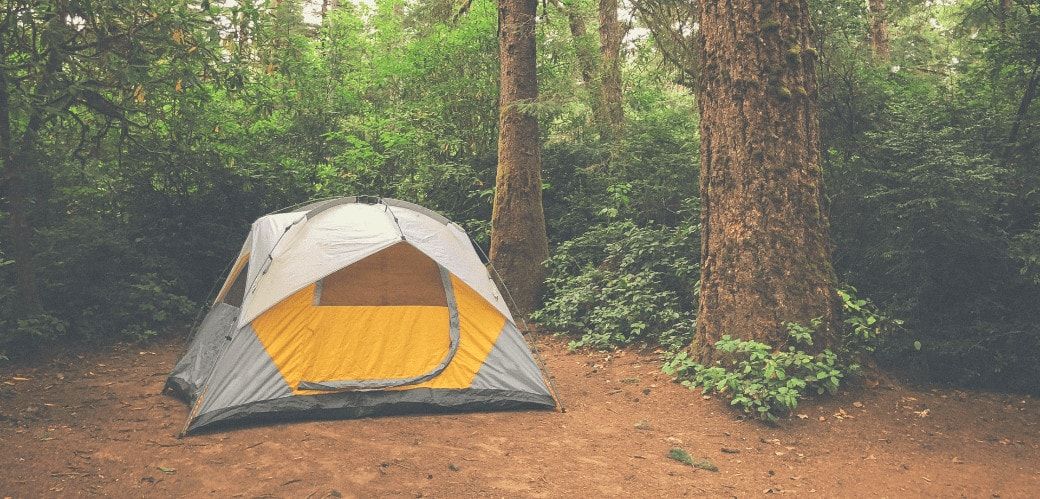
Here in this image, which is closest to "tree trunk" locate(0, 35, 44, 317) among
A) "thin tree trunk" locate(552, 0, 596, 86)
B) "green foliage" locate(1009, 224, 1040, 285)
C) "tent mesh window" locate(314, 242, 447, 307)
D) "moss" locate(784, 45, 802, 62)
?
"tent mesh window" locate(314, 242, 447, 307)

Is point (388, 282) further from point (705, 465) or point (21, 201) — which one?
point (21, 201)

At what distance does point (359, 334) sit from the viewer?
18.4ft

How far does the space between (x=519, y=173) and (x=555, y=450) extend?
541cm

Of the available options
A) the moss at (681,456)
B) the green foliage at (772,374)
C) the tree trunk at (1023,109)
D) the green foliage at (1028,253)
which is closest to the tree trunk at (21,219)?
the moss at (681,456)

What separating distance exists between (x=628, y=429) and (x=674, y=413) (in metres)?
0.54

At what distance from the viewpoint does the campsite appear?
435cm

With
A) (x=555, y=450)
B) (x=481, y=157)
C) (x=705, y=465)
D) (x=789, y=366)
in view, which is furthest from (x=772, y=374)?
(x=481, y=157)

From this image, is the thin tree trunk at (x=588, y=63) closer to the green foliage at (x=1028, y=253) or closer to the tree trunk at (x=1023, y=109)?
the tree trunk at (x=1023, y=109)

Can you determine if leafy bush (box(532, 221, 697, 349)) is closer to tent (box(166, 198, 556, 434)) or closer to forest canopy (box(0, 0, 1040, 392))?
forest canopy (box(0, 0, 1040, 392))

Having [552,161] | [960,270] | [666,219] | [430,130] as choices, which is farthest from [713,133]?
[430,130]

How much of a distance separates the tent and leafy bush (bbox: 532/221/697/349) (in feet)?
7.20

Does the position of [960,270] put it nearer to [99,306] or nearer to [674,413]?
[674,413]

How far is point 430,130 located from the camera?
12531 mm

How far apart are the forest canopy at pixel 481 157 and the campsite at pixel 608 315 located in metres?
0.05
